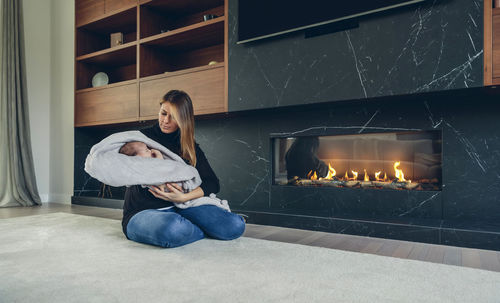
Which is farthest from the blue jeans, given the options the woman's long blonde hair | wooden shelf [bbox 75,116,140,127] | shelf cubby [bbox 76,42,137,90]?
shelf cubby [bbox 76,42,137,90]

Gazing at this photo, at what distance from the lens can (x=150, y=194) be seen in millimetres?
1782

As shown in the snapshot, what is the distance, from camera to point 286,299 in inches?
40.4

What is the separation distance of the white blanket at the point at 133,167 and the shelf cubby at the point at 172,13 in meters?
1.96

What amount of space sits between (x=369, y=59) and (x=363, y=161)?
808 mm

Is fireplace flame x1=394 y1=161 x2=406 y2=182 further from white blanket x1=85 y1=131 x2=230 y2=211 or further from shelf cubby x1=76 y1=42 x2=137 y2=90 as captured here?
shelf cubby x1=76 y1=42 x2=137 y2=90

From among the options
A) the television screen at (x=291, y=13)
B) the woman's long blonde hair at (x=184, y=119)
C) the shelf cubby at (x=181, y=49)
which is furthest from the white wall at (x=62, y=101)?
the woman's long blonde hair at (x=184, y=119)

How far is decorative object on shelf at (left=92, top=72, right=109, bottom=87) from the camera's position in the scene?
3801mm

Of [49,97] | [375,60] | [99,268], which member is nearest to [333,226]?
[375,60]

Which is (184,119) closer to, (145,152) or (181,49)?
(145,152)

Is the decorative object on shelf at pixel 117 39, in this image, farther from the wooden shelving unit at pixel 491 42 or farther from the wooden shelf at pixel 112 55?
the wooden shelving unit at pixel 491 42

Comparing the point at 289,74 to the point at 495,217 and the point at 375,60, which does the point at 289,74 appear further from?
the point at 495,217

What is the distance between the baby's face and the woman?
5.5 inches

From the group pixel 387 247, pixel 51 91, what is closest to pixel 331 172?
pixel 387 247

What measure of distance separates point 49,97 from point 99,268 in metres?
3.54
